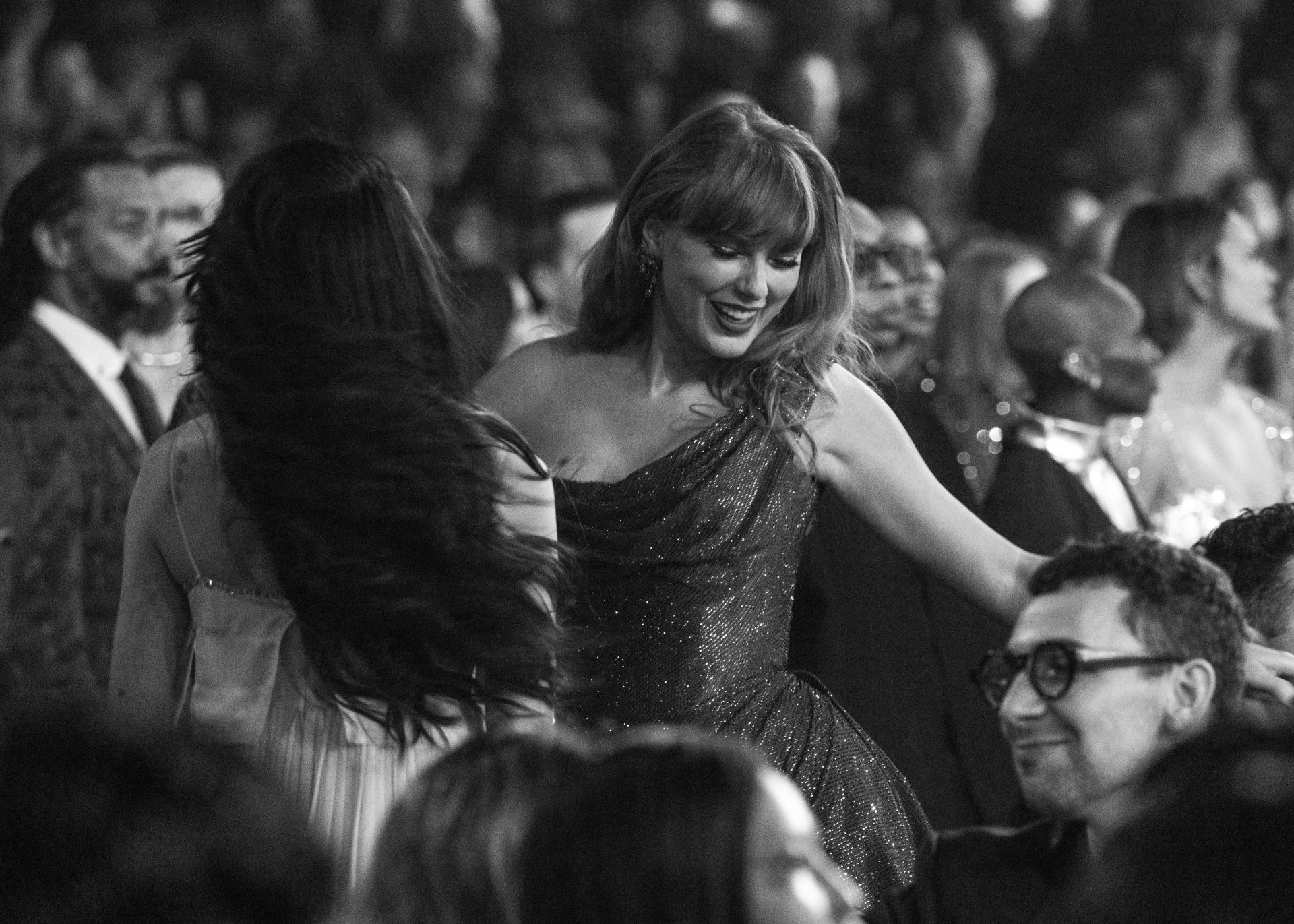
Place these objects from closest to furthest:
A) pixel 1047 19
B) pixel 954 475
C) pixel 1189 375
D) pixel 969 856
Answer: pixel 969 856 < pixel 954 475 < pixel 1189 375 < pixel 1047 19

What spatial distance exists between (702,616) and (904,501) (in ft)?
1.12

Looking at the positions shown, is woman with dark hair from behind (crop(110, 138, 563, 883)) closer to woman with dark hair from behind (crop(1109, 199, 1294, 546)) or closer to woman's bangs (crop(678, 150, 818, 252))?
woman's bangs (crop(678, 150, 818, 252))

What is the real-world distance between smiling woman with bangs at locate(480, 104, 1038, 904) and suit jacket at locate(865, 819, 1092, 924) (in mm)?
538

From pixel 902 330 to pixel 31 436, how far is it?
1980 millimetres

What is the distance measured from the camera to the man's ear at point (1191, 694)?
2.47m

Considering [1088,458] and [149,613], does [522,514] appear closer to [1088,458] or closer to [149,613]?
[149,613]

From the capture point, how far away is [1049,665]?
8.21ft

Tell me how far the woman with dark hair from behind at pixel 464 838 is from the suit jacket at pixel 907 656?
244 cm

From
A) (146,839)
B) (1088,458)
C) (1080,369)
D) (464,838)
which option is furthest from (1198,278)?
(146,839)

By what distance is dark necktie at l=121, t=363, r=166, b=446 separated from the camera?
4.58m

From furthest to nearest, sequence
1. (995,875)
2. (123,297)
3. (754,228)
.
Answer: (123,297) < (754,228) < (995,875)

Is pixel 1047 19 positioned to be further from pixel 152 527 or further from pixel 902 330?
pixel 152 527

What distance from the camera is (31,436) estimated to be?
4371mm

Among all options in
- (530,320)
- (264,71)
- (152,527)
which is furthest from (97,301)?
(264,71)
